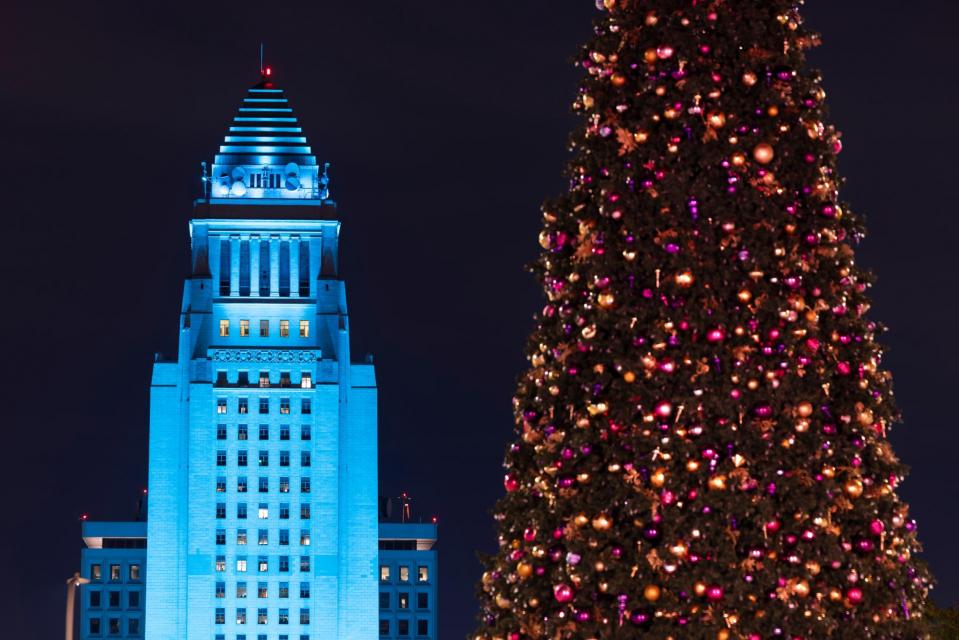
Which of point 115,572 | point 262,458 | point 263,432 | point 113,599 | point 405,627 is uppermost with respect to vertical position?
point 263,432

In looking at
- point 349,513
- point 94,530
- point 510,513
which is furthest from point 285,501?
point 510,513

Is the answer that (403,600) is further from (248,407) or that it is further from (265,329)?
(265,329)

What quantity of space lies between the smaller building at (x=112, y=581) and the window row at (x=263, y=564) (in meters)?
15.6

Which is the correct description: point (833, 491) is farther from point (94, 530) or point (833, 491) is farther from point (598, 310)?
point (94, 530)

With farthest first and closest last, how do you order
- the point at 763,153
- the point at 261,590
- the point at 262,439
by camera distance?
the point at 262,439 → the point at 261,590 → the point at 763,153

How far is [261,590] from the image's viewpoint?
6019 inches

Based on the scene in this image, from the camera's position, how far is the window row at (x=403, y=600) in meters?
169

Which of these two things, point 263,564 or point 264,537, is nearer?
point 263,564

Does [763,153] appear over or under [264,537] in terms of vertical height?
under

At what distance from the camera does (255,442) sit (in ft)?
510

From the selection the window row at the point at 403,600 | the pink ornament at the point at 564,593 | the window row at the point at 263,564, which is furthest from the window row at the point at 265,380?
the pink ornament at the point at 564,593

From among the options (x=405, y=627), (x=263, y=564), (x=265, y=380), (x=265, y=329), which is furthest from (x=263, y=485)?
(x=405, y=627)

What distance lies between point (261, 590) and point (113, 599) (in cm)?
1899

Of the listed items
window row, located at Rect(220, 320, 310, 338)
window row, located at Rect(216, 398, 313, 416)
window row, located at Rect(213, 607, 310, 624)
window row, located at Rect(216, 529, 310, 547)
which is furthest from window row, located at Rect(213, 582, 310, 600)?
window row, located at Rect(220, 320, 310, 338)
